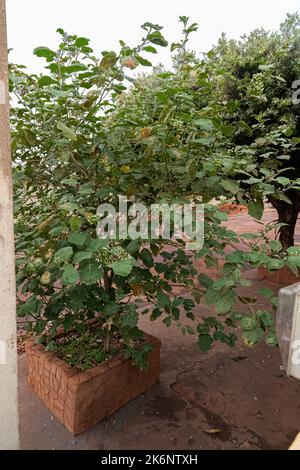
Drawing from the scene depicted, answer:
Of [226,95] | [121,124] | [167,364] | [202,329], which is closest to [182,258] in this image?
[202,329]

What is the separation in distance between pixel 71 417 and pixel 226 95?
3614 mm

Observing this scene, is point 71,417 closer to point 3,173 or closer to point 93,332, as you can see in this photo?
point 93,332

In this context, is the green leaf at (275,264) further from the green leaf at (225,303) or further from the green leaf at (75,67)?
the green leaf at (75,67)

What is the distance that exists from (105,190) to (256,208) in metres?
0.79

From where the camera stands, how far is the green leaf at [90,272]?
1197 millimetres

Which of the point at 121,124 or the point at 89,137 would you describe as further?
the point at 89,137

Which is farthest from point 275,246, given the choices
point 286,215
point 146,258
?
point 286,215

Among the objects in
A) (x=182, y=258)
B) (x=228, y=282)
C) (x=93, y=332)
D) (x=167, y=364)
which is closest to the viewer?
(x=228, y=282)

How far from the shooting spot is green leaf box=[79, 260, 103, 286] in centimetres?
120

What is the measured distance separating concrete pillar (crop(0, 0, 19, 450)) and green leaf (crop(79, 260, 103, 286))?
0.32 m

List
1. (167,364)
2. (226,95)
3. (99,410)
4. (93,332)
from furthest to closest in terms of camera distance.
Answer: (226,95) < (167,364) < (93,332) < (99,410)

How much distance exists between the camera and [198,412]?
2158 mm

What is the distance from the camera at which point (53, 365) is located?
204cm

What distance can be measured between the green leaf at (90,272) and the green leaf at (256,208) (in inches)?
33.2
